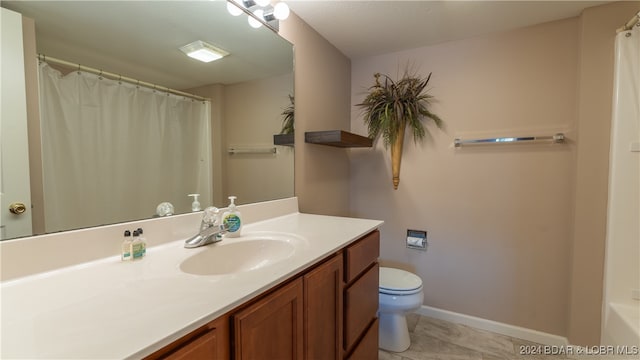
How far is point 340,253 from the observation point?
1124 mm

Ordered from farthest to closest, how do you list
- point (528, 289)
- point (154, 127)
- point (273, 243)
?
point (528, 289), point (273, 243), point (154, 127)

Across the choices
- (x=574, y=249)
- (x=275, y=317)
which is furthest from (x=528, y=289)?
(x=275, y=317)

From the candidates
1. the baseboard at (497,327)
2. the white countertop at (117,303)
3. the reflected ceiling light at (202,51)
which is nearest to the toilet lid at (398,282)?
the baseboard at (497,327)

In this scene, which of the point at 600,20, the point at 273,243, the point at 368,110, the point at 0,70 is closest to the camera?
the point at 0,70

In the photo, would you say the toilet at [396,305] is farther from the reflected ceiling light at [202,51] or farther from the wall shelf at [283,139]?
the reflected ceiling light at [202,51]

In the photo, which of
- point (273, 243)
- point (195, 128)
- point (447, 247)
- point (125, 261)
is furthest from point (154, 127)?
point (447, 247)

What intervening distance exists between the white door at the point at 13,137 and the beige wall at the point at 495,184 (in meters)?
2.10

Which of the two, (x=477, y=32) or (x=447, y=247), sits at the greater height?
(x=477, y=32)

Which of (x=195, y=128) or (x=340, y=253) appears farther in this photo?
(x=195, y=128)

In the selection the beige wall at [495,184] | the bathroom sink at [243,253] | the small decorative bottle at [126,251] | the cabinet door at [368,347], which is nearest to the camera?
the small decorative bottle at [126,251]

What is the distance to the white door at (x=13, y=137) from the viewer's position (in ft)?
2.42

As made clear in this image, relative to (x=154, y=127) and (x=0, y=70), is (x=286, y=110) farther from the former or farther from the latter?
(x=0, y=70)

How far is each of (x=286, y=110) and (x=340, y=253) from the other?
98 centimetres

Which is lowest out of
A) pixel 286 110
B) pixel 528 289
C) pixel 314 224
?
pixel 528 289
